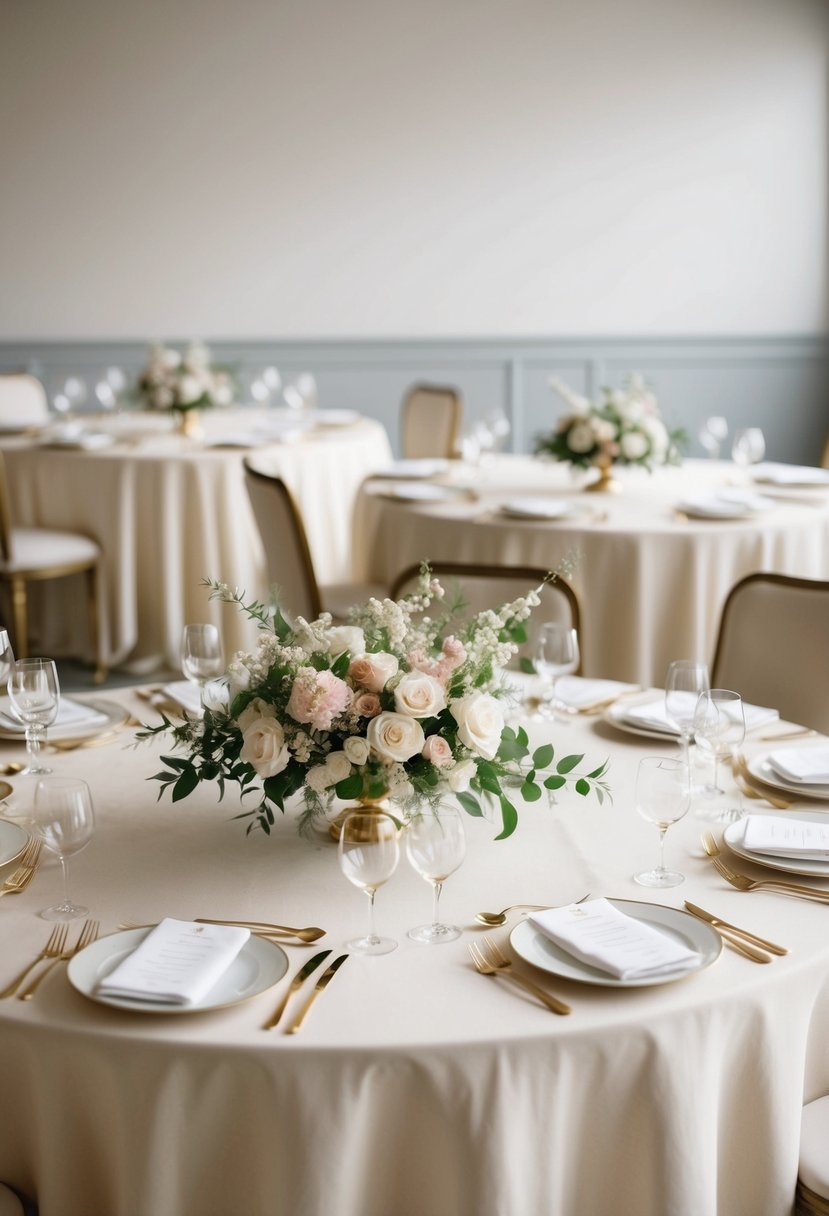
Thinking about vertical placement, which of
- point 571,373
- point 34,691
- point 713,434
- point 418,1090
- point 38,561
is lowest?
point 38,561

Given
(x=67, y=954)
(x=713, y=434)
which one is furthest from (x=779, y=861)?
(x=713, y=434)

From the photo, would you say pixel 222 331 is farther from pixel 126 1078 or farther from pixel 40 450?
pixel 126 1078

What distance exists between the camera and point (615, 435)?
14.4 ft

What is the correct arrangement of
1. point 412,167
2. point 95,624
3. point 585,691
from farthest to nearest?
point 412,167 < point 95,624 < point 585,691

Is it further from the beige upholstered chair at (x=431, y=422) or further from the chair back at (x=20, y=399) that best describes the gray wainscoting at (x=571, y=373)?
the chair back at (x=20, y=399)

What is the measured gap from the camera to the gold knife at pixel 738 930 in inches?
62.2

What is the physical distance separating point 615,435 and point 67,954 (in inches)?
125

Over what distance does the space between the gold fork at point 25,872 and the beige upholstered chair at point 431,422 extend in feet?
16.7

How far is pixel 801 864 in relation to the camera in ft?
5.99

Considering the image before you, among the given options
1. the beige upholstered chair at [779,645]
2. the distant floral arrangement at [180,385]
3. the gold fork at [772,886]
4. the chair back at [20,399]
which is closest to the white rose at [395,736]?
the gold fork at [772,886]

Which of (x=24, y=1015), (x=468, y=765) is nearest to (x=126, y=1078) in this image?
(x=24, y=1015)

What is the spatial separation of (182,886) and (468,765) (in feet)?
1.41

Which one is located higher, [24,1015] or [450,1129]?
[24,1015]

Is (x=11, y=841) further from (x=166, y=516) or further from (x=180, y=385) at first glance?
(x=180, y=385)
